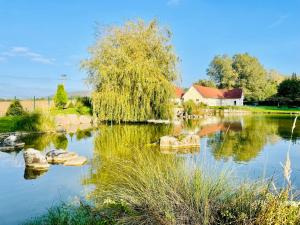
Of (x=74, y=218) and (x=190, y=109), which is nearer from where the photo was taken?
(x=74, y=218)

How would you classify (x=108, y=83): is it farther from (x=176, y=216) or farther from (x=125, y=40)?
(x=176, y=216)

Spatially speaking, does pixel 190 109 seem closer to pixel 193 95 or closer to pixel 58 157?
pixel 193 95

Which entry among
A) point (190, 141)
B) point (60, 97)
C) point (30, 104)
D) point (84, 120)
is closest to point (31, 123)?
point (84, 120)

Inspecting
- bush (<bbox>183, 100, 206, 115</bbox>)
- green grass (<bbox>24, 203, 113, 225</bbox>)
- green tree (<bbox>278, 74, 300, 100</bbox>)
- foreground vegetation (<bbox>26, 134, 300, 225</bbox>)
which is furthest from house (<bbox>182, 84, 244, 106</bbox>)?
foreground vegetation (<bbox>26, 134, 300, 225</bbox>)

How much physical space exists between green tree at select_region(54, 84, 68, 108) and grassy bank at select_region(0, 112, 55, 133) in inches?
416

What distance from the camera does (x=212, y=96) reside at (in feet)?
200

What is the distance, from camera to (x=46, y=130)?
18.9 metres

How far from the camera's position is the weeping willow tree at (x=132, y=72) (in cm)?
2361

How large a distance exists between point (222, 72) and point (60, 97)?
1846 inches

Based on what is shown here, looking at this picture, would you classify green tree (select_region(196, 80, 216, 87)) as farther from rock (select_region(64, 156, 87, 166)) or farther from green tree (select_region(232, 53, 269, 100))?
rock (select_region(64, 156, 87, 166))

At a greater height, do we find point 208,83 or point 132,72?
point 208,83

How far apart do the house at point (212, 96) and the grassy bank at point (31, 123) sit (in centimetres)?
4099

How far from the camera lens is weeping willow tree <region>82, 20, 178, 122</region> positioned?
23609 millimetres

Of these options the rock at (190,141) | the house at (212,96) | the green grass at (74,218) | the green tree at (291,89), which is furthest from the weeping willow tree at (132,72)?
the green tree at (291,89)
